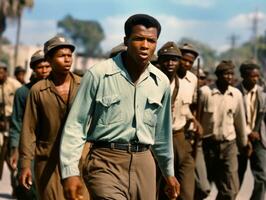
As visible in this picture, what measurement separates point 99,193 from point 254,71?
6356mm

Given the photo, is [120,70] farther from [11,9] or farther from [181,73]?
[11,9]

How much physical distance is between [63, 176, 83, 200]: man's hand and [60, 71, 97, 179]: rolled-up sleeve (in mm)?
30

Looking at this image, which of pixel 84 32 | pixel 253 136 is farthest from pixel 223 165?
pixel 84 32

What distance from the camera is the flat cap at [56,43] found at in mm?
7863

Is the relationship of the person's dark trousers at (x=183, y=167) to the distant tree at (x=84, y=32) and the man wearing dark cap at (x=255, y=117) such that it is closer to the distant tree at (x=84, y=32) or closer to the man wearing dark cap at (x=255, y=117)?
the man wearing dark cap at (x=255, y=117)

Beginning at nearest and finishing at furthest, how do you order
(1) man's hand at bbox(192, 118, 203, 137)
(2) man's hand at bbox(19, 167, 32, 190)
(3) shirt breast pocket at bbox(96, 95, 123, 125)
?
(3) shirt breast pocket at bbox(96, 95, 123, 125)
(2) man's hand at bbox(19, 167, 32, 190)
(1) man's hand at bbox(192, 118, 203, 137)

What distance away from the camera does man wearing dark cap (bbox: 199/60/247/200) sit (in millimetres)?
11305

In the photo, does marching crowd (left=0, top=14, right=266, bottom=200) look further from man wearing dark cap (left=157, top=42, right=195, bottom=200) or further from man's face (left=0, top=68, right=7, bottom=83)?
man's face (left=0, top=68, right=7, bottom=83)

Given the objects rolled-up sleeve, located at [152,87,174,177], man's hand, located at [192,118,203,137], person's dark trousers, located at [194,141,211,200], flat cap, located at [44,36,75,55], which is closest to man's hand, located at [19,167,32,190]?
flat cap, located at [44,36,75,55]

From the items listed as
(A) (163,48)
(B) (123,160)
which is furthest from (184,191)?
(B) (123,160)

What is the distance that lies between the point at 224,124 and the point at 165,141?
5.12m

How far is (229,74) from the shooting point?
37.2 feet

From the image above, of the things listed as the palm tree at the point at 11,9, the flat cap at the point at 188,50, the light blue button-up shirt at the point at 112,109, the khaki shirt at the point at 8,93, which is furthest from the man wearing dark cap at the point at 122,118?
the palm tree at the point at 11,9

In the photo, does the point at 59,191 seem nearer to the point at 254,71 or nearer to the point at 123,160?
Result: the point at 123,160
